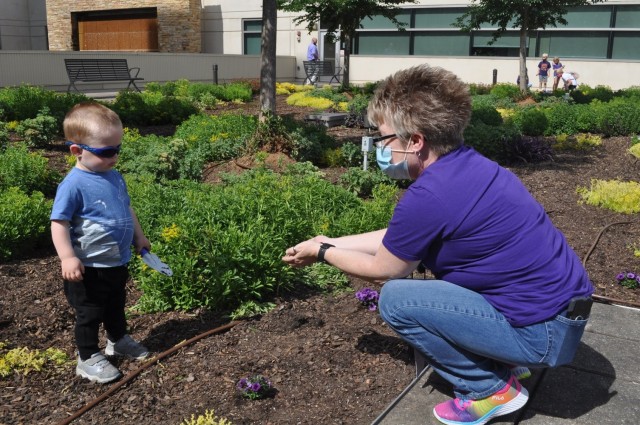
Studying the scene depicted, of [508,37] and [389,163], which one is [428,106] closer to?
[389,163]

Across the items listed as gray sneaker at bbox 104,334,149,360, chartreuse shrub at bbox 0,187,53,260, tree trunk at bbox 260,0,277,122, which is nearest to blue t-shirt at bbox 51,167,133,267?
gray sneaker at bbox 104,334,149,360

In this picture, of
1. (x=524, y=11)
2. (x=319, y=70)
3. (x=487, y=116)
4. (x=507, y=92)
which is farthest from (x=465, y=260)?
(x=319, y=70)

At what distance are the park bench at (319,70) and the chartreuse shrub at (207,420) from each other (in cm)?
2484

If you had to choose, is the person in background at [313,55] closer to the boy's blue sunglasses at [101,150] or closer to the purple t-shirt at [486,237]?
the boy's blue sunglasses at [101,150]

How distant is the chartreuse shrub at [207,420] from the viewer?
2838mm

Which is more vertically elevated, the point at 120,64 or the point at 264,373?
the point at 120,64

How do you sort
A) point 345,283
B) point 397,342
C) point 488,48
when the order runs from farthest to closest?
point 488,48 < point 345,283 < point 397,342

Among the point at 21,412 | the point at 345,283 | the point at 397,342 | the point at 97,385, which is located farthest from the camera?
the point at 345,283

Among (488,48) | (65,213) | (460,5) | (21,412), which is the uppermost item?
(460,5)

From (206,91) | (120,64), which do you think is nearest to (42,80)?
(120,64)

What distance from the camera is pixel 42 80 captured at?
21.2 metres

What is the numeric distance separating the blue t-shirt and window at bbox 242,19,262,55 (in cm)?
2789

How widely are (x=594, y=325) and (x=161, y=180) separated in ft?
15.8

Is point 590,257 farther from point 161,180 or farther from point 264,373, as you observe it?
point 161,180
